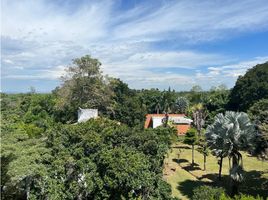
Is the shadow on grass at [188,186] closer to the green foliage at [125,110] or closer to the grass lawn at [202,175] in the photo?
the grass lawn at [202,175]

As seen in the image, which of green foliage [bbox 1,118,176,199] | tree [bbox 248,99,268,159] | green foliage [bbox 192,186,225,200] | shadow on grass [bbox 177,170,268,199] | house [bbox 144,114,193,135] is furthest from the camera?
house [bbox 144,114,193,135]

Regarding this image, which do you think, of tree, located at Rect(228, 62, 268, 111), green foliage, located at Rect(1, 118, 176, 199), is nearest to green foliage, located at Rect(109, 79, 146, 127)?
green foliage, located at Rect(1, 118, 176, 199)

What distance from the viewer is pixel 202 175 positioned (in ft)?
106

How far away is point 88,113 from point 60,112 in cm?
890

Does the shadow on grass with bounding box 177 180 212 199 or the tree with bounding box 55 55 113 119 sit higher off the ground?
the tree with bounding box 55 55 113 119

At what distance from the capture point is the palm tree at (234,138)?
2397cm

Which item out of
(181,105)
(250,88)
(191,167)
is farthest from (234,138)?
(181,105)

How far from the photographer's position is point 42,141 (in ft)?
67.1

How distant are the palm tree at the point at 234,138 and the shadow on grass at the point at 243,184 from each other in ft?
11.2

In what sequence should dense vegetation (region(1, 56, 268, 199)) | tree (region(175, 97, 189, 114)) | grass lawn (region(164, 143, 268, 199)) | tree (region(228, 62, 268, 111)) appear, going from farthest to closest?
1. tree (region(175, 97, 189, 114))
2. tree (region(228, 62, 268, 111))
3. grass lawn (region(164, 143, 268, 199))
4. dense vegetation (region(1, 56, 268, 199))

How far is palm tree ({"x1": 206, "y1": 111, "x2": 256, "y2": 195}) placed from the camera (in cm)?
2397

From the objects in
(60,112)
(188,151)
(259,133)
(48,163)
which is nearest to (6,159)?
(48,163)

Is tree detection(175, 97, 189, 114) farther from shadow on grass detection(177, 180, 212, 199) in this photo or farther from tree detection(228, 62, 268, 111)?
shadow on grass detection(177, 180, 212, 199)

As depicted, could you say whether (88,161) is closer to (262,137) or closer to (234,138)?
(234,138)
